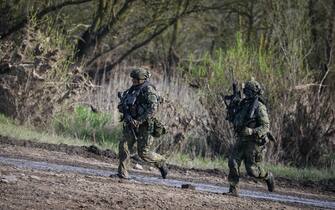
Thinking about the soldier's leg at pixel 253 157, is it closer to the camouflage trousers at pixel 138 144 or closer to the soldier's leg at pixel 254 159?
the soldier's leg at pixel 254 159

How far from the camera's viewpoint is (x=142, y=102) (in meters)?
11.5

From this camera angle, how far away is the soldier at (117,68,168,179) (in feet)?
37.8

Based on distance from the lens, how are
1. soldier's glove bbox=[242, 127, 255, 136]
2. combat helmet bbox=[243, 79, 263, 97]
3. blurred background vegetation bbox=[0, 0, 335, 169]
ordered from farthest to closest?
blurred background vegetation bbox=[0, 0, 335, 169]
combat helmet bbox=[243, 79, 263, 97]
soldier's glove bbox=[242, 127, 255, 136]

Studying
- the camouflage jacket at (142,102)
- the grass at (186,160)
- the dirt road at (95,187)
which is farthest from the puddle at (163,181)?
the grass at (186,160)

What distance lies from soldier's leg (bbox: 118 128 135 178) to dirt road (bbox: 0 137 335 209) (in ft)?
0.99

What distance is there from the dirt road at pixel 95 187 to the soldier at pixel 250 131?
39 cm

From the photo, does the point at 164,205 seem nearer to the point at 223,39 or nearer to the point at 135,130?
the point at 135,130

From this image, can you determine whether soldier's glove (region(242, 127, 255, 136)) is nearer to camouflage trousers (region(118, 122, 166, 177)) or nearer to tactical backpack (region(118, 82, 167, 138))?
tactical backpack (region(118, 82, 167, 138))

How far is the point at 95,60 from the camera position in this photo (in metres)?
23.8

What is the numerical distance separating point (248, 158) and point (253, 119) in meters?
0.55

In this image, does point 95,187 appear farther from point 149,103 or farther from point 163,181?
point 163,181

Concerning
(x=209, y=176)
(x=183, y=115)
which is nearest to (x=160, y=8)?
(x=183, y=115)

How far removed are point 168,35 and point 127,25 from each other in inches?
191

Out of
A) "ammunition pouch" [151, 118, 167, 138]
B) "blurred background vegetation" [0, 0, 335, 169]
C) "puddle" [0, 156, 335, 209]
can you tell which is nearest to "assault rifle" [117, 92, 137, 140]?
"ammunition pouch" [151, 118, 167, 138]
